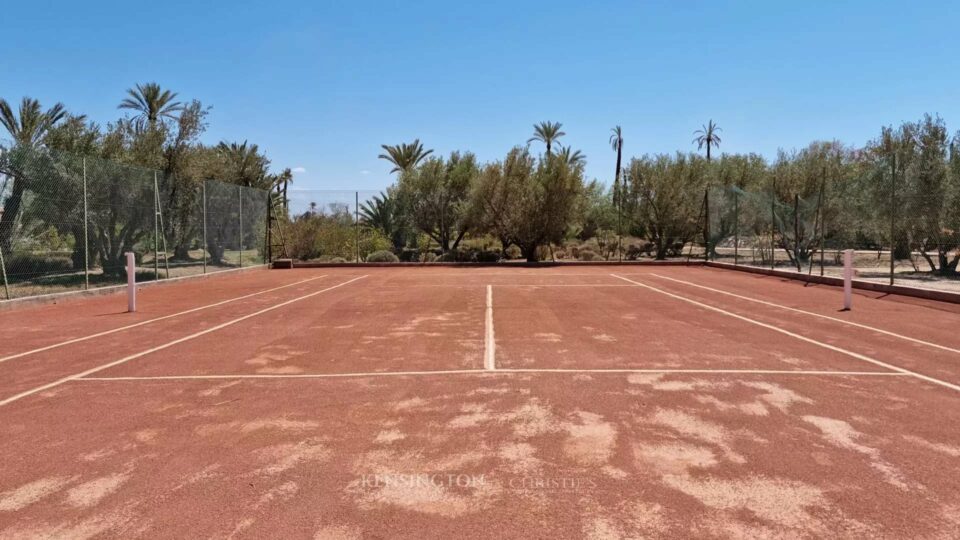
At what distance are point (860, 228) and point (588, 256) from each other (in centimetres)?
1265

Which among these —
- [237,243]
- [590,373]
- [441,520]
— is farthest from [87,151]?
[441,520]

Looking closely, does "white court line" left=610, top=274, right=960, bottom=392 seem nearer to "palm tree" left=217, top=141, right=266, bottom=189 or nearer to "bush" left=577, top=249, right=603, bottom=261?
"bush" left=577, top=249, right=603, bottom=261

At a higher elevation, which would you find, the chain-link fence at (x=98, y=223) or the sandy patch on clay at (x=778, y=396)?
the chain-link fence at (x=98, y=223)

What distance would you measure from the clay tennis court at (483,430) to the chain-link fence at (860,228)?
10650mm

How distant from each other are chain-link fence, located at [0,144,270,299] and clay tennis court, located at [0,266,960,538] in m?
4.67

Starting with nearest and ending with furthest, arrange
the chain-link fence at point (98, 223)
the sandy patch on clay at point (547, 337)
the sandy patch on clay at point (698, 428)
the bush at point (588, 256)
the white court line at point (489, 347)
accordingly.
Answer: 1. the sandy patch on clay at point (698, 428)
2. the white court line at point (489, 347)
3. the sandy patch on clay at point (547, 337)
4. the chain-link fence at point (98, 223)
5. the bush at point (588, 256)

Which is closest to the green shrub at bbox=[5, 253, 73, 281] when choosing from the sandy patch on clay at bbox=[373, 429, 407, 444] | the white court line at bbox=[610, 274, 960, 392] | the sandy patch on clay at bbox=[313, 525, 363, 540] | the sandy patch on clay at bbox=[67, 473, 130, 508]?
the sandy patch on clay at bbox=[67, 473, 130, 508]

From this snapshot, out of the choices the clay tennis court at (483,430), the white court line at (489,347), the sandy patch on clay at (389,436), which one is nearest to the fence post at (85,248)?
the clay tennis court at (483,430)

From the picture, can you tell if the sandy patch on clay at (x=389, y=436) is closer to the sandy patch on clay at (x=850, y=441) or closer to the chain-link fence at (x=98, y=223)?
the sandy patch on clay at (x=850, y=441)

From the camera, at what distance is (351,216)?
94.9 ft

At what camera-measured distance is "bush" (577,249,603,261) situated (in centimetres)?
3133

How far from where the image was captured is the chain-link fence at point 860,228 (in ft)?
60.8

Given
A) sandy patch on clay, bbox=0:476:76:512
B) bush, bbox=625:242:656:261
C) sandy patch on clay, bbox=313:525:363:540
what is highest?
bush, bbox=625:242:656:261

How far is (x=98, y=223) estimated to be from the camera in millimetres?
16141
